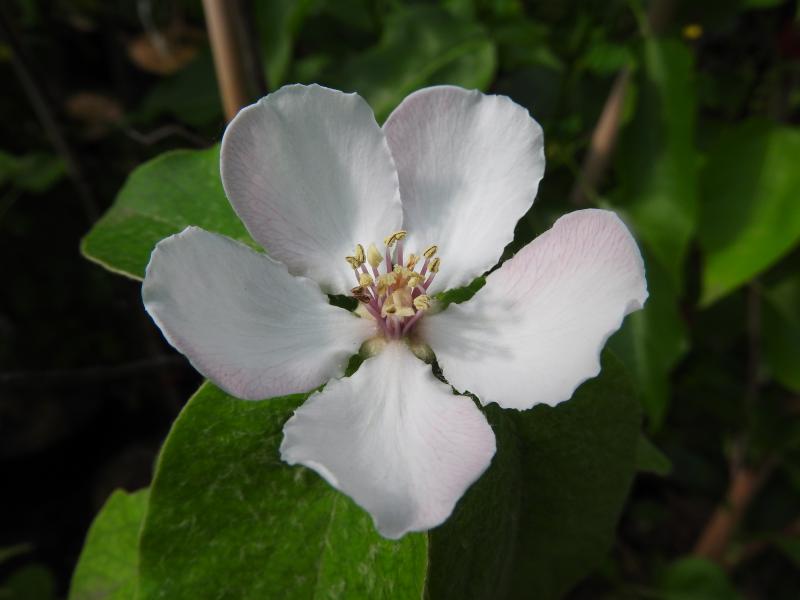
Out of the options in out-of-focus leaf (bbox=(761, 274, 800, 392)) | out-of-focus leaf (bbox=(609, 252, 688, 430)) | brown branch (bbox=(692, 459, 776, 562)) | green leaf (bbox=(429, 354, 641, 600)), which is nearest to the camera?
green leaf (bbox=(429, 354, 641, 600))

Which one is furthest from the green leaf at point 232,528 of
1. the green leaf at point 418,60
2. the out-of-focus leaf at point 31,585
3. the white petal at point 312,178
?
the out-of-focus leaf at point 31,585

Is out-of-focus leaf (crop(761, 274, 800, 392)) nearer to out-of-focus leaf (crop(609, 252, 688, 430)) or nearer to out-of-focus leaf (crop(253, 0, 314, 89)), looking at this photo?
out-of-focus leaf (crop(609, 252, 688, 430))

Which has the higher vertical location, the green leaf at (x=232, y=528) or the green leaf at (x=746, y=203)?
the green leaf at (x=232, y=528)

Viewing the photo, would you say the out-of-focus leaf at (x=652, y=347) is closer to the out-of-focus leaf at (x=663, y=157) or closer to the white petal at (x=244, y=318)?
the out-of-focus leaf at (x=663, y=157)

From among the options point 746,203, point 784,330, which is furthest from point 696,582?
point 746,203

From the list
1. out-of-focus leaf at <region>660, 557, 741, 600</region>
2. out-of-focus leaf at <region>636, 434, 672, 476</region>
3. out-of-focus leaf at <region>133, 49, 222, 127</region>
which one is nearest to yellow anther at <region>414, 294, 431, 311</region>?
out-of-focus leaf at <region>636, 434, 672, 476</region>

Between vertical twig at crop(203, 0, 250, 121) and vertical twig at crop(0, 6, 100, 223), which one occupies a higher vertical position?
vertical twig at crop(203, 0, 250, 121)

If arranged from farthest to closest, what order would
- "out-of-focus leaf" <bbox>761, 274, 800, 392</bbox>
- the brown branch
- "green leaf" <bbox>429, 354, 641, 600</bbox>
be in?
1. the brown branch
2. "out-of-focus leaf" <bbox>761, 274, 800, 392</bbox>
3. "green leaf" <bbox>429, 354, 641, 600</bbox>
